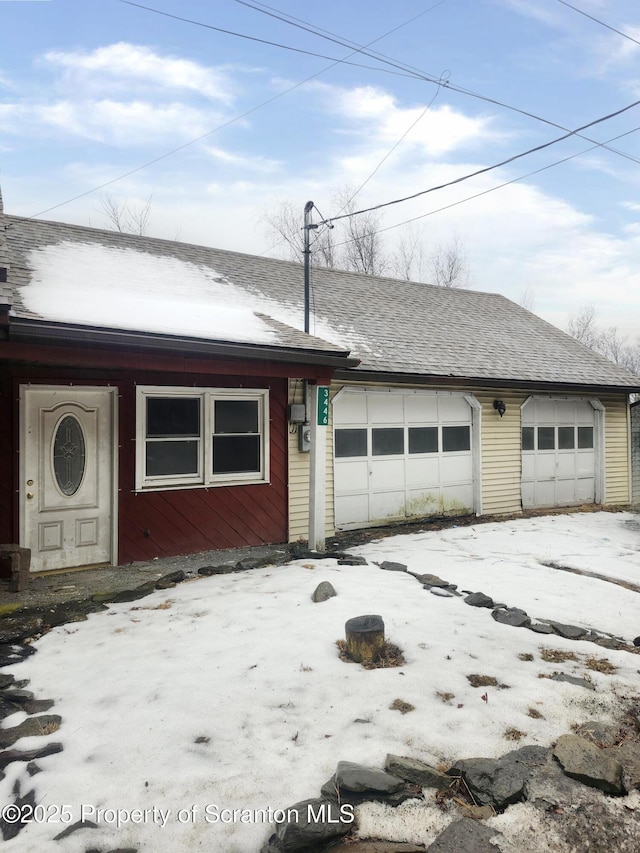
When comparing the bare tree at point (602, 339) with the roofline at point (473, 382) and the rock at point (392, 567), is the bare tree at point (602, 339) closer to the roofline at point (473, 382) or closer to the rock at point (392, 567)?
the roofline at point (473, 382)

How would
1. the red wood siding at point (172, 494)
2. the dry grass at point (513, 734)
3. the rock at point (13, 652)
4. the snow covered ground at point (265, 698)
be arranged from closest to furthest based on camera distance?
the snow covered ground at point (265, 698) → the dry grass at point (513, 734) → the rock at point (13, 652) → the red wood siding at point (172, 494)

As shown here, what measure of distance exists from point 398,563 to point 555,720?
3.59m

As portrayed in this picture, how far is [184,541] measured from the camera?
7309 mm

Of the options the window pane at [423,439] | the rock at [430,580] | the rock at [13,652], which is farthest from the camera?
the window pane at [423,439]

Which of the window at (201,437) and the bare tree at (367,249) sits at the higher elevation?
the bare tree at (367,249)

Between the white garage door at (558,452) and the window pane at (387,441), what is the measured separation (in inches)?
131

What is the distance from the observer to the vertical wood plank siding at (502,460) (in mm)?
8344

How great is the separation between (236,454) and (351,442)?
2331 millimetres

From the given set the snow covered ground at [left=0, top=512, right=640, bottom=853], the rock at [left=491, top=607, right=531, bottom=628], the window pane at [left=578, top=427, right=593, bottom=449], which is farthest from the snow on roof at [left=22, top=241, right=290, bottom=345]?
the window pane at [left=578, top=427, right=593, bottom=449]

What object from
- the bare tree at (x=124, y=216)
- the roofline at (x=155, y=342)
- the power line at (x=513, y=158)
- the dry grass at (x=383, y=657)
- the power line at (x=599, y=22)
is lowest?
the dry grass at (x=383, y=657)

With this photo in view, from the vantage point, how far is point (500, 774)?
8.56ft

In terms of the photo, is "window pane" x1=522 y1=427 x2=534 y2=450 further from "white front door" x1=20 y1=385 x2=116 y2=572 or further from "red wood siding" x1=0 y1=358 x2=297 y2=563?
"white front door" x1=20 y1=385 x2=116 y2=572

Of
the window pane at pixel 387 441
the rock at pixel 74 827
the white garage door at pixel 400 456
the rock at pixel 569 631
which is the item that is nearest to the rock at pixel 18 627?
the rock at pixel 74 827

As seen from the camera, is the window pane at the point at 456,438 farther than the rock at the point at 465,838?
Yes
